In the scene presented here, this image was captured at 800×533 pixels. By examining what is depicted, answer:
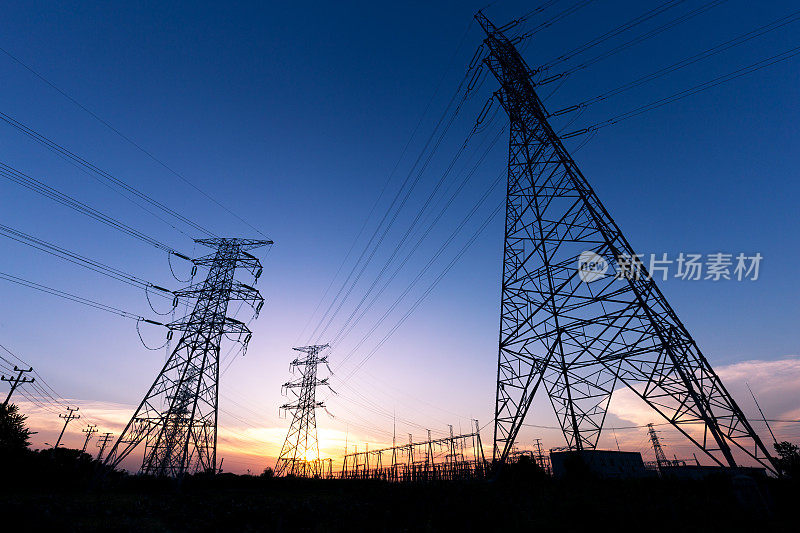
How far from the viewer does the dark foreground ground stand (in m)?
10.5

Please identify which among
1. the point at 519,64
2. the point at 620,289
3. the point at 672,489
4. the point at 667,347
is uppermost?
the point at 519,64

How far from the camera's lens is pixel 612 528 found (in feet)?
33.7

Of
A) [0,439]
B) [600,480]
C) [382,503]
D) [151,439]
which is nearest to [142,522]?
[382,503]

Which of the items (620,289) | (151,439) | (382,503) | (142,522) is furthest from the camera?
(151,439)

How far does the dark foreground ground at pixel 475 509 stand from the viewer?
10.5m

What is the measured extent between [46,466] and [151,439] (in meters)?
8.29

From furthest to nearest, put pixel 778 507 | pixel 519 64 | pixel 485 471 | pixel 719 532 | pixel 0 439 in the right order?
pixel 0 439, pixel 519 64, pixel 485 471, pixel 778 507, pixel 719 532

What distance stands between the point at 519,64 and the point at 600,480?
21.6 meters

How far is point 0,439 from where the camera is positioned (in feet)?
101

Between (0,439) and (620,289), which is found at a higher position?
(620,289)


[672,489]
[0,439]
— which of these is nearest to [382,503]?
[672,489]

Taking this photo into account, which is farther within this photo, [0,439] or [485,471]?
[0,439]

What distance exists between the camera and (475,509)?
13.2 metres

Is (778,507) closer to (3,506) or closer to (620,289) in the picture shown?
(620,289)
